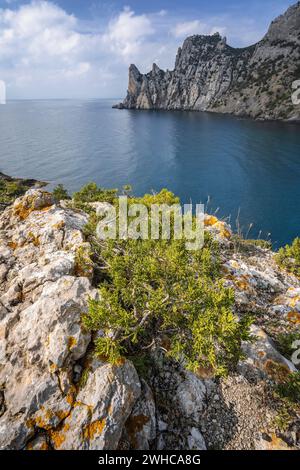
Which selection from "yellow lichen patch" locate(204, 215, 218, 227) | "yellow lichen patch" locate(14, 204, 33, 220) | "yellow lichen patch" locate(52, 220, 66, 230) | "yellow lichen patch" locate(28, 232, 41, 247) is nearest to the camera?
"yellow lichen patch" locate(28, 232, 41, 247)

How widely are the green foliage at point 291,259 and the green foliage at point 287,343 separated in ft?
24.8

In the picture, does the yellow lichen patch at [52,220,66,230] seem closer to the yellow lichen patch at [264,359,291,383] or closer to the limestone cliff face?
the yellow lichen patch at [264,359,291,383]

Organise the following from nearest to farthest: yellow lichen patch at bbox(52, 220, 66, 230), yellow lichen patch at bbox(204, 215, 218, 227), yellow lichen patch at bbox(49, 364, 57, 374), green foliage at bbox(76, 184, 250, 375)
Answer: green foliage at bbox(76, 184, 250, 375)
yellow lichen patch at bbox(49, 364, 57, 374)
yellow lichen patch at bbox(52, 220, 66, 230)
yellow lichen patch at bbox(204, 215, 218, 227)

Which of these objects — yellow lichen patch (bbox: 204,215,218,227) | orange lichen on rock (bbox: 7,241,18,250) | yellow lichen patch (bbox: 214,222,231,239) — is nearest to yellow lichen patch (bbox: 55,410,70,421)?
orange lichen on rock (bbox: 7,241,18,250)

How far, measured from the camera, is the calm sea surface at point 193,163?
5009cm

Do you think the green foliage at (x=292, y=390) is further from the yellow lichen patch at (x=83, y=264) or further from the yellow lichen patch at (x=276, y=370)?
the yellow lichen patch at (x=83, y=264)

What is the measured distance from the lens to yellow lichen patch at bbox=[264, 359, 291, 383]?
9559mm

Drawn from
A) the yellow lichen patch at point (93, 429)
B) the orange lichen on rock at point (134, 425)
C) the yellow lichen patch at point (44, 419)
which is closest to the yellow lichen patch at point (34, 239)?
the yellow lichen patch at point (44, 419)

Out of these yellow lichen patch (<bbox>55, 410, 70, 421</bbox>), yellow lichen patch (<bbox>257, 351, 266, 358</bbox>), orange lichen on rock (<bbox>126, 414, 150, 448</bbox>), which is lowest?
yellow lichen patch (<bbox>257, 351, 266, 358</bbox>)

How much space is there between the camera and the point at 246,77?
516ft

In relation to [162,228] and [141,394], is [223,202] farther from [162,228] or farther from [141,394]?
[141,394]

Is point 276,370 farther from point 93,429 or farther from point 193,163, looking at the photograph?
point 193,163

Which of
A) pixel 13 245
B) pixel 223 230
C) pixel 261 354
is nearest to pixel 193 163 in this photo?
pixel 223 230

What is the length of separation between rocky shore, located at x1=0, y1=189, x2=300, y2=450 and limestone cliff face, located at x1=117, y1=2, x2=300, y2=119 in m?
136
